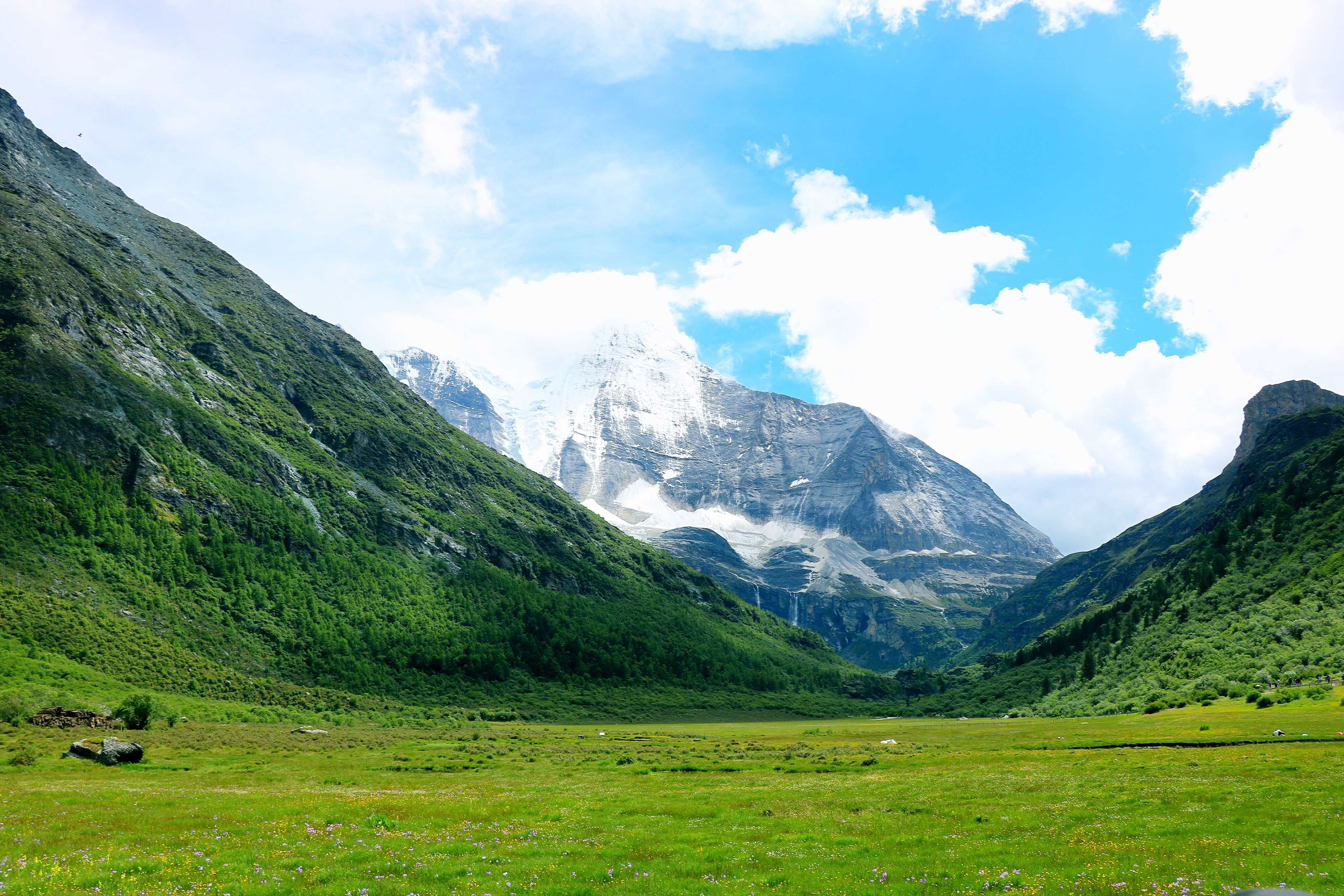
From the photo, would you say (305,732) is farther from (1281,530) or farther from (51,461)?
(1281,530)

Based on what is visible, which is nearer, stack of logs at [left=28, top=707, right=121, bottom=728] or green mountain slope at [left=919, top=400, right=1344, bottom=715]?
stack of logs at [left=28, top=707, right=121, bottom=728]

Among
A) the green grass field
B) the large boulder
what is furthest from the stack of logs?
the large boulder

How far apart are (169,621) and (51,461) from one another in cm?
4391

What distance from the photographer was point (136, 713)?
87.5m

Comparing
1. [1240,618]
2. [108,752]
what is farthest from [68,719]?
[1240,618]

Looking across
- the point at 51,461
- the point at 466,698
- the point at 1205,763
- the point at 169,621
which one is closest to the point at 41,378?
the point at 51,461

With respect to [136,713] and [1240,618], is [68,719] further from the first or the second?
[1240,618]

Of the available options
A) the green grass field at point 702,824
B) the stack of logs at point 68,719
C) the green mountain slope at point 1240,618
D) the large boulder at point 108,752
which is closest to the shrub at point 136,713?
the stack of logs at point 68,719

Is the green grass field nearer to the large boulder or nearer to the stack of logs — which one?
the large boulder

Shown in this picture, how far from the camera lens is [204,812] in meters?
34.8

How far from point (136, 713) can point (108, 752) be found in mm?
32224

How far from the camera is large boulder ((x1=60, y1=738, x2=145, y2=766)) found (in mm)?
61031

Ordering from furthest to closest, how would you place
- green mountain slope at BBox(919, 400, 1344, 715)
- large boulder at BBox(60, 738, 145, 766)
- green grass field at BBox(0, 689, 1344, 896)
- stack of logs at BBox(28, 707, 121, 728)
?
green mountain slope at BBox(919, 400, 1344, 715) → stack of logs at BBox(28, 707, 121, 728) → large boulder at BBox(60, 738, 145, 766) → green grass field at BBox(0, 689, 1344, 896)

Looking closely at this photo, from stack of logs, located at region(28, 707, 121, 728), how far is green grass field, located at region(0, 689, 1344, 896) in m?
15.4
